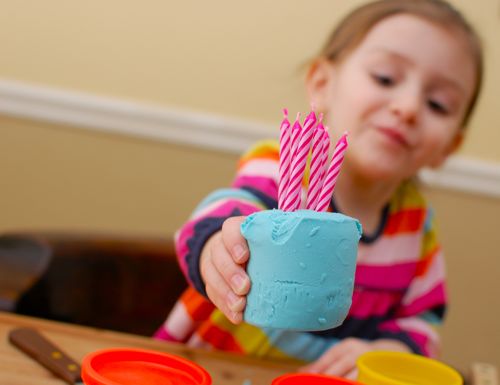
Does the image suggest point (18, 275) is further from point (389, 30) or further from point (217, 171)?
point (217, 171)

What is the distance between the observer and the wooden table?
0.74 m

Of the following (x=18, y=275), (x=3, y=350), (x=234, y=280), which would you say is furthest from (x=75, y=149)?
(x=234, y=280)

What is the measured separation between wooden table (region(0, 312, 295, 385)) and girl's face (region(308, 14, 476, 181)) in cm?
32

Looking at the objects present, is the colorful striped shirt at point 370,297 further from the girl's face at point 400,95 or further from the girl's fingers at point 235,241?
the girl's fingers at point 235,241

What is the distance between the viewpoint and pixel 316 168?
53 cm

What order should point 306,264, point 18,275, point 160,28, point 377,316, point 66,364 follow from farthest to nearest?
1. point 160,28
2. point 377,316
3. point 18,275
4. point 66,364
5. point 306,264

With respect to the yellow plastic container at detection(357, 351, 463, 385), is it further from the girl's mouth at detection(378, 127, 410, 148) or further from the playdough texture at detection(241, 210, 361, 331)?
the girl's mouth at detection(378, 127, 410, 148)

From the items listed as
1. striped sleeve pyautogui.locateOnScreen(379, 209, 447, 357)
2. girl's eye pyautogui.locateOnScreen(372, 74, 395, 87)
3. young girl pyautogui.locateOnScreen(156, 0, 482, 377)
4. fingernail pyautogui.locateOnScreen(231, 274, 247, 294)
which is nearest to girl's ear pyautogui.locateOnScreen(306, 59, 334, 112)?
young girl pyautogui.locateOnScreen(156, 0, 482, 377)

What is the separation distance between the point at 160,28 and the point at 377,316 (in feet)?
3.08

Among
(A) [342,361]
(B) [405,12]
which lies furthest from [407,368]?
(B) [405,12]

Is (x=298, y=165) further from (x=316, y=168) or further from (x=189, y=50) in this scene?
(x=189, y=50)

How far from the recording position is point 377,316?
1.11 metres

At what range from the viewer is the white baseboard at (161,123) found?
1.76 metres

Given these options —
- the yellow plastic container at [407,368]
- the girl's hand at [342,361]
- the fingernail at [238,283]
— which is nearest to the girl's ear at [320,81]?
the girl's hand at [342,361]
